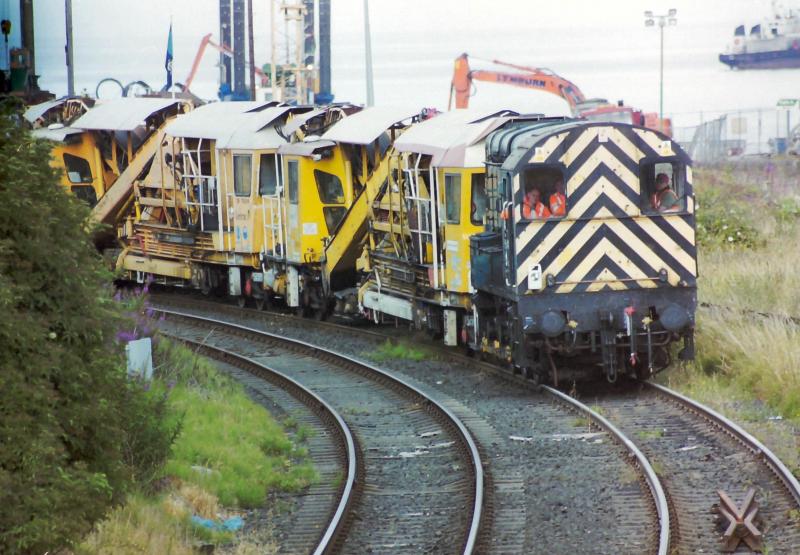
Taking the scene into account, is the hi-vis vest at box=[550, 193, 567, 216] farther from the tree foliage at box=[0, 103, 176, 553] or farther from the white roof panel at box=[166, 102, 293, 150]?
the white roof panel at box=[166, 102, 293, 150]

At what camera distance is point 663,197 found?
14.3 meters

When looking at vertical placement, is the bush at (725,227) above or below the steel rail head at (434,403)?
above

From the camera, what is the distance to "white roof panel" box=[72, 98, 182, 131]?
24.8m

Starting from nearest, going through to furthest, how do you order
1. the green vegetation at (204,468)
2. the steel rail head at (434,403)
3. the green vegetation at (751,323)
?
the green vegetation at (204,468) < the steel rail head at (434,403) < the green vegetation at (751,323)

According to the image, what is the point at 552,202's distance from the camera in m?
14.1

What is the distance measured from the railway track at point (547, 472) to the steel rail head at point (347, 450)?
43.3 inches

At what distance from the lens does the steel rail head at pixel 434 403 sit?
9.57 metres

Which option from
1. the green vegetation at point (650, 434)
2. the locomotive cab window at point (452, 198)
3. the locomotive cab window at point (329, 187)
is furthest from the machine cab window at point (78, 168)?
the green vegetation at point (650, 434)

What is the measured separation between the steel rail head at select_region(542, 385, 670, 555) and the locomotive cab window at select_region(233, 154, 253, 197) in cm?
896

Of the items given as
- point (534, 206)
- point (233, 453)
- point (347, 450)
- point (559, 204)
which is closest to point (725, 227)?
point (559, 204)

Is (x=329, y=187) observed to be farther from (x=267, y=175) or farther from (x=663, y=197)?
(x=663, y=197)

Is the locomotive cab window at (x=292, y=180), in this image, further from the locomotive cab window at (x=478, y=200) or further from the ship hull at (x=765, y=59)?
the ship hull at (x=765, y=59)


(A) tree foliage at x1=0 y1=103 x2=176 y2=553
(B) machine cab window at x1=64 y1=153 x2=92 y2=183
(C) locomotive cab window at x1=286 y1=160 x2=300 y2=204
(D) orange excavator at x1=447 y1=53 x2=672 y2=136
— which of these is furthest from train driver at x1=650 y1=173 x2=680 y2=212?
(D) orange excavator at x1=447 y1=53 x2=672 y2=136

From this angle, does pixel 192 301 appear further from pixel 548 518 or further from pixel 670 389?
pixel 548 518
